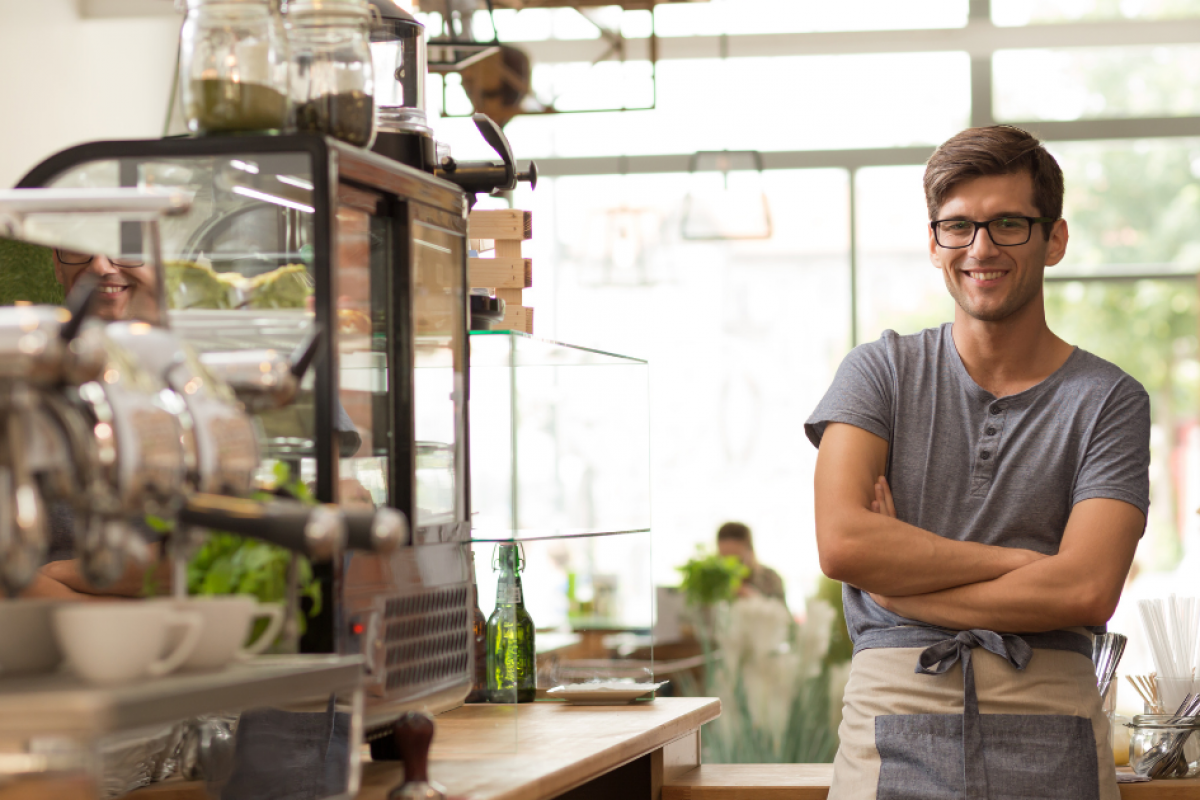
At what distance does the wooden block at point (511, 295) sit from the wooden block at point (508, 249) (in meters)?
0.06

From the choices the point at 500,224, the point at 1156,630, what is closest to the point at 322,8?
the point at 500,224

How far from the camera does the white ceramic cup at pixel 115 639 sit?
0.84m

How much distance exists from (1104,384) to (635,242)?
424 cm

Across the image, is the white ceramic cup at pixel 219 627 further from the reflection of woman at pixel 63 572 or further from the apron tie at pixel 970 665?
the apron tie at pixel 970 665

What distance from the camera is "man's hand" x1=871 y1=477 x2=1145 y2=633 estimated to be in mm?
1770

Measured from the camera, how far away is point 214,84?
1.20m

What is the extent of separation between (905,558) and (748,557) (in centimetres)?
367

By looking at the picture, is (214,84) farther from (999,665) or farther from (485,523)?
(999,665)

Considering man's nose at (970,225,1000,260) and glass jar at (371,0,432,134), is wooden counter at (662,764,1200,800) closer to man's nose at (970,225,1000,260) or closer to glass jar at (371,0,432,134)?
man's nose at (970,225,1000,260)

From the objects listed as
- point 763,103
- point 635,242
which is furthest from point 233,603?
point 763,103

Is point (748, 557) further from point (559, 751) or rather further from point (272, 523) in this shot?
point (272, 523)

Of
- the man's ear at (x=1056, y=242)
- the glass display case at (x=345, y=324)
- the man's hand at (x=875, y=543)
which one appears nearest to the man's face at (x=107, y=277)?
the glass display case at (x=345, y=324)

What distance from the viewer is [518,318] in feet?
7.14

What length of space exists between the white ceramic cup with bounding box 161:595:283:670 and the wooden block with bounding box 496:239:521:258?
1261 mm
